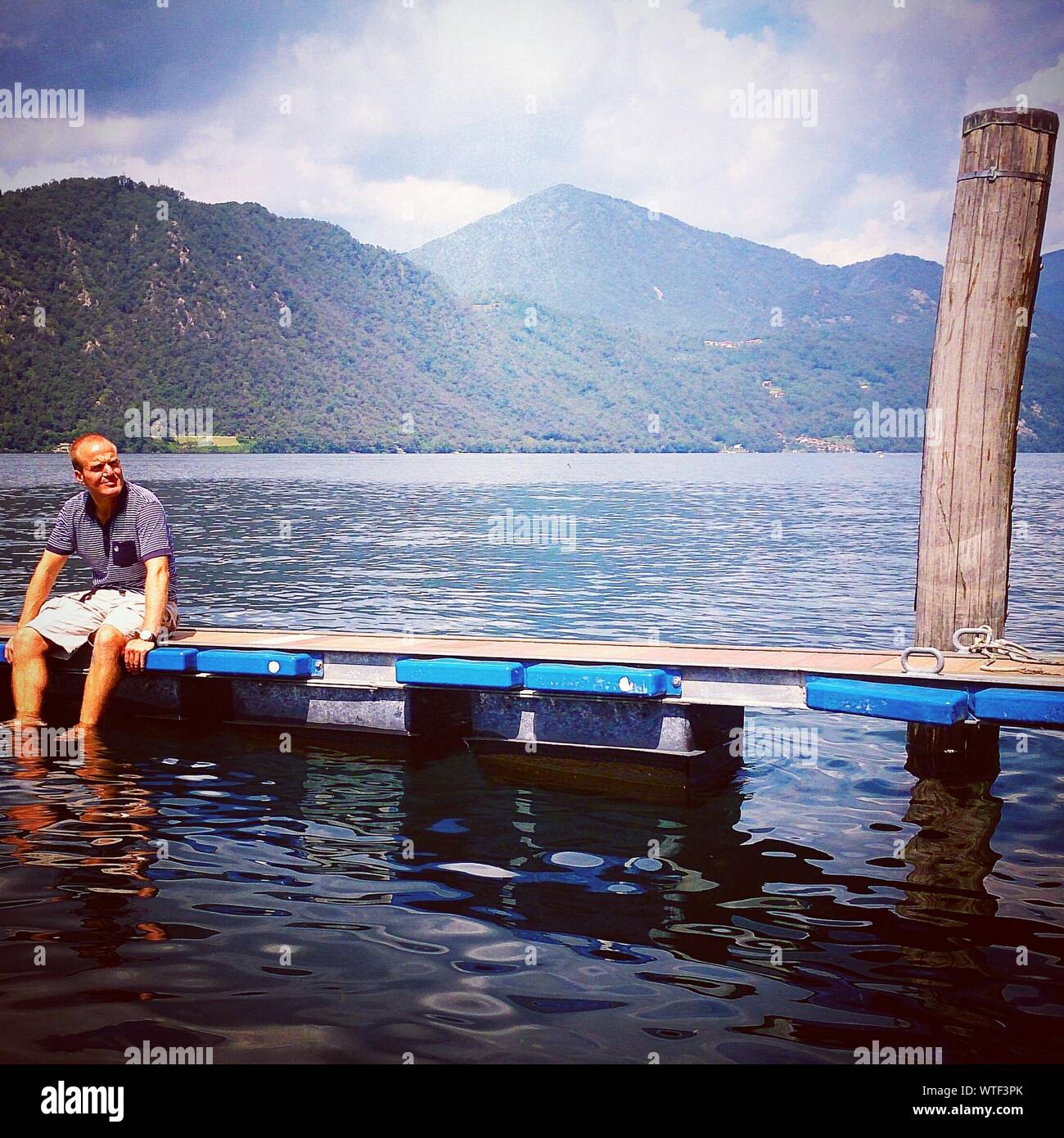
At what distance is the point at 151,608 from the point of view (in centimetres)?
945

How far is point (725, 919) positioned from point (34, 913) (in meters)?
3.68

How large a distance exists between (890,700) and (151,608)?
554cm

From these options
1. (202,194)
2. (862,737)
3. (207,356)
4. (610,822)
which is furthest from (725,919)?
(202,194)

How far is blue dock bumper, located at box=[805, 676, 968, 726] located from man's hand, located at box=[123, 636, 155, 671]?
4.98m

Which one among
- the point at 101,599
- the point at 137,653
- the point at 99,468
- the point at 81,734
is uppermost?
the point at 99,468

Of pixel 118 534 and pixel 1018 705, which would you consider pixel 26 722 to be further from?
pixel 1018 705

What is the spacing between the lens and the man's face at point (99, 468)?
29.5 feet

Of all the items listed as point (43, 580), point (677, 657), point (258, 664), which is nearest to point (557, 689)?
point (677, 657)

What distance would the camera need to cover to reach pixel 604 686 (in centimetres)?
834

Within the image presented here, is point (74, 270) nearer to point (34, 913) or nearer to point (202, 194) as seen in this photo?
point (202, 194)

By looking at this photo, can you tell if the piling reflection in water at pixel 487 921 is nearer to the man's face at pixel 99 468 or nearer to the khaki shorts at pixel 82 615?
the khaki shorts at pixel 82 615

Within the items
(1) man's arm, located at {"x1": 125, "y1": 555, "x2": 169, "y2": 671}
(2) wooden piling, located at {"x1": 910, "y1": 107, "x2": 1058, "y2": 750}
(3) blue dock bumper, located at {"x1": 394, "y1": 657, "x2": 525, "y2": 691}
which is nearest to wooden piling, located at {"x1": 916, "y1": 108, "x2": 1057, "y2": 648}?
(2) wooden piling, located at {"x1": 910, "y1": 107, "x2": 1058, "y2": 750}

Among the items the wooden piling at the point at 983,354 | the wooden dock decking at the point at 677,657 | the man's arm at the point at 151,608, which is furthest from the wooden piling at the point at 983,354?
the man's arm at the point at 151,608

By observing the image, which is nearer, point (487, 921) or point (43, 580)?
point (487, 921)
